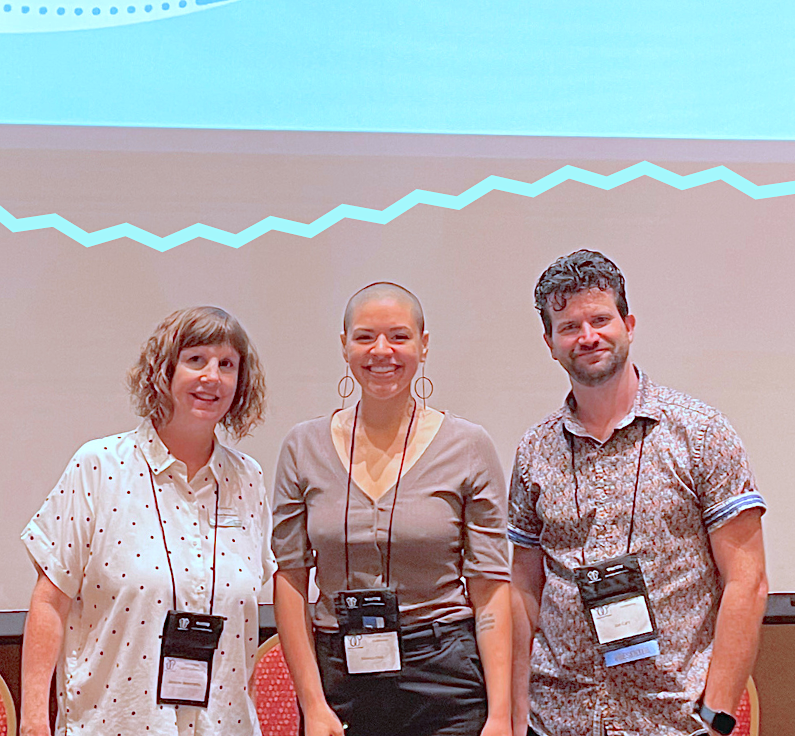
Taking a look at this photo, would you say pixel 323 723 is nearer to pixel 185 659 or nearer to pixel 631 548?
pixel 185 659

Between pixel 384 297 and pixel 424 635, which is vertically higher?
pixel 384 297

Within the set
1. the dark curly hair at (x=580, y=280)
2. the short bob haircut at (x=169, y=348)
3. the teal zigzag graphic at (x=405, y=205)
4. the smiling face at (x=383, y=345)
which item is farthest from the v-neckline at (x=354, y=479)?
the teal zigzag graphic at (x=405, y=205)

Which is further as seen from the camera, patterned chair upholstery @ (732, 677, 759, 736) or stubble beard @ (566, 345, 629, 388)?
patterned chair upholstery @ (732, 677, 759, 736)

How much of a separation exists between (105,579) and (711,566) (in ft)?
3.83

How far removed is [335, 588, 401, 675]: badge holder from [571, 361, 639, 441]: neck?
0.54m

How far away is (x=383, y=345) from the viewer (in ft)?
5.77

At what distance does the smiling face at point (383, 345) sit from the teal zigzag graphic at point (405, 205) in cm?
96

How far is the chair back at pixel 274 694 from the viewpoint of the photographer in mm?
2467

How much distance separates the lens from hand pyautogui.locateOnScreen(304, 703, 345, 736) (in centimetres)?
169

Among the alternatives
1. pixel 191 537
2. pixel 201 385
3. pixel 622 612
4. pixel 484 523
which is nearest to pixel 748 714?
pixel 622 612

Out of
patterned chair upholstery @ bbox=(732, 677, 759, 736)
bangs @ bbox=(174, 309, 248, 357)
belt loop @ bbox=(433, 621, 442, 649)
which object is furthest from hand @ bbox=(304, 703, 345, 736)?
patterned chair upholstery @ bbox=(732, 677, 759, 736)

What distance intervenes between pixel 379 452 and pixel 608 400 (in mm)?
480

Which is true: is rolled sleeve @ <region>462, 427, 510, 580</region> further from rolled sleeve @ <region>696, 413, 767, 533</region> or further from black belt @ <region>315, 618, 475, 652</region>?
rolled sleeve @ <region>696, 413, 767, 533</region>

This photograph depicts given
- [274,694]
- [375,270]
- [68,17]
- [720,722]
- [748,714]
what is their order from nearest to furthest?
[720,722] → [748,714] → [274,694] → [68,17] → [375,270]
